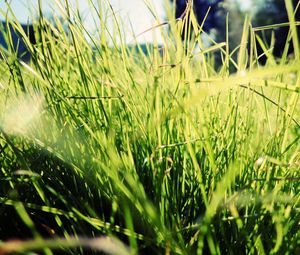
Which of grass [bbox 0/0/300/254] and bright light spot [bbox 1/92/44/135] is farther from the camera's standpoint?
bright light spot [bbox 1/92/44/135]

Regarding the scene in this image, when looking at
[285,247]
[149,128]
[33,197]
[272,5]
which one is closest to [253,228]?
[285,247]

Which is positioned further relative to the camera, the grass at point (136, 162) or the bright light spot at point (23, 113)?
the bright light spot at point (23, 113)

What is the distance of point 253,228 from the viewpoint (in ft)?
1.27

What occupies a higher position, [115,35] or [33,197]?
[115,35]

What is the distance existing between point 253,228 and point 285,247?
0.17 feet

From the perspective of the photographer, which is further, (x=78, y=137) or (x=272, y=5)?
(x=272, y=5)

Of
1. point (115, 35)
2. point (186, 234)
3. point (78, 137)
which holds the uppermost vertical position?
point (115, 35)

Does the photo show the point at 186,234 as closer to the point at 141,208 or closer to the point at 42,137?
the point at 141,208

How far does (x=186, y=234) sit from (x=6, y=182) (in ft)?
0.88

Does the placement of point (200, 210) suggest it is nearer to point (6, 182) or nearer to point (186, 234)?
point (186, 234)

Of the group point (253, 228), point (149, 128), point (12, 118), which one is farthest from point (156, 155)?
point (12, 118)

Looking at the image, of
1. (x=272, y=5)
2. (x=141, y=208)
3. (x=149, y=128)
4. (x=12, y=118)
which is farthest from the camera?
(x=272, y=5)

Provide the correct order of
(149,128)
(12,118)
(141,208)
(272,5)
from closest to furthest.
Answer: (141,208) → (149,128) → (12,118) → (272,5)

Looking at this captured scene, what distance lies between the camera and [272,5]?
13.2m
